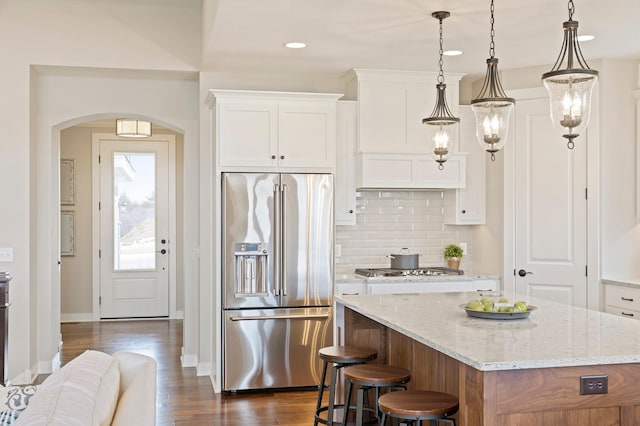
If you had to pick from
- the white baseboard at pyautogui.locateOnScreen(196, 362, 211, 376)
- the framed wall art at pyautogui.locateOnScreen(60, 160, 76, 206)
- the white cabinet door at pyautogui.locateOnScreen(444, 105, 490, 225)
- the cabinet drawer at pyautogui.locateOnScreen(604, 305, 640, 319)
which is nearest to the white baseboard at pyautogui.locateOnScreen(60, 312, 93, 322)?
the framed wall art at pyautogui.locateOnScreen(60, 160, 76, 206)

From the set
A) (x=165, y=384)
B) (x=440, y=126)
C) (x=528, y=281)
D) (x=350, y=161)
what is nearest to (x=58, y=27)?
(x=350, y=161)

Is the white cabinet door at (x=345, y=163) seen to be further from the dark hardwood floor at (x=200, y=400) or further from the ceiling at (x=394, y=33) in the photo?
the dark hardwood floor at (x=200, y=400)

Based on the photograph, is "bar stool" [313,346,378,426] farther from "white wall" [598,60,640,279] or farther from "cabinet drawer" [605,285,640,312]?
"white wall" [598,60,640,279]

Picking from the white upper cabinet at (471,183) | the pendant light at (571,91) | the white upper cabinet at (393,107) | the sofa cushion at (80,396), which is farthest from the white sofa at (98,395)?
the white upper cabinet at (471,183)

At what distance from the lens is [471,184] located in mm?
6613

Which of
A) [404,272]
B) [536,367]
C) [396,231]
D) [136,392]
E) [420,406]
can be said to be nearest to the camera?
[136,392]

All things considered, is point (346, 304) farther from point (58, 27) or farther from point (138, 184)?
point (138, 184)

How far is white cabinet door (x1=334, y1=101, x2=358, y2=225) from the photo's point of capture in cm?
630

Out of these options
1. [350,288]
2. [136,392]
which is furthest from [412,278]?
[136,392]

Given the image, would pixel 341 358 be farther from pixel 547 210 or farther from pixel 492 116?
pixel 547 210

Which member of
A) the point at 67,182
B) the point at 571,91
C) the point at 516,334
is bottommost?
the point at 516,334

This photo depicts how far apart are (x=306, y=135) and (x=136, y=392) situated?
391 cm

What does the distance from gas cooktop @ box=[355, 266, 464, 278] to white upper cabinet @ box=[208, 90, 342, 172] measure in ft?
2.98

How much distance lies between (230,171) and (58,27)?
6.34ft
